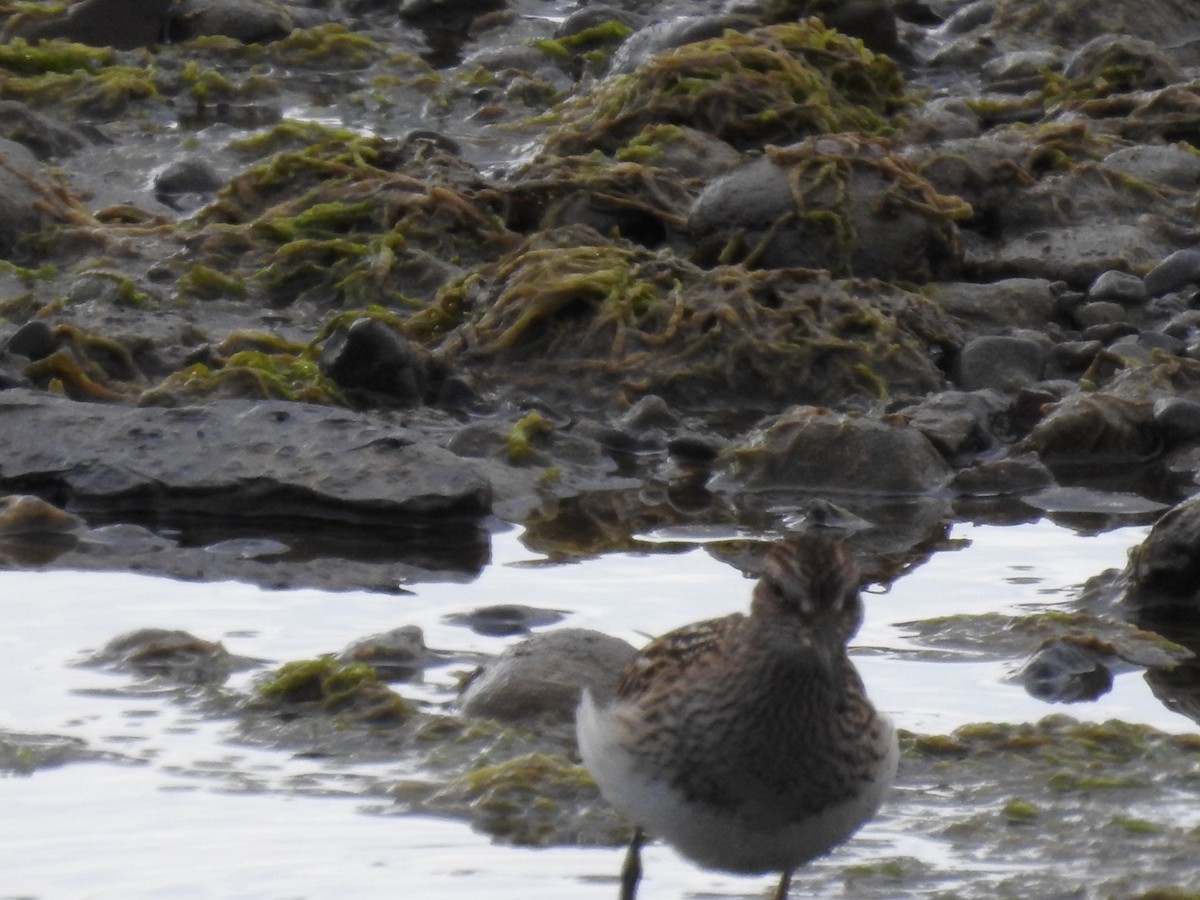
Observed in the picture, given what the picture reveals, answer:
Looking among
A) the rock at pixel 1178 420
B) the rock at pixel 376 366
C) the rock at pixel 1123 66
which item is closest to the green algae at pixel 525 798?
the rock at pixel 376 366

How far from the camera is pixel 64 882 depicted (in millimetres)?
5211

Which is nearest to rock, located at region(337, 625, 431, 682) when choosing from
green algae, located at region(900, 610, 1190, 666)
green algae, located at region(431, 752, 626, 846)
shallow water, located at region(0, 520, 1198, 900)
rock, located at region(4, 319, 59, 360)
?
shallow water, located at region(0, 520, 1198, 900)

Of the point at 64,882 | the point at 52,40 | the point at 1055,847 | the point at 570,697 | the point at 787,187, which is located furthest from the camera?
the point at 52,40

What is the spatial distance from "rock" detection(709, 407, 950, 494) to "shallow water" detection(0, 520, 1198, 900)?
0.47 meters

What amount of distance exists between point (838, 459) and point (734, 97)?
422 centimetres

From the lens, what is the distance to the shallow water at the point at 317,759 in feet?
17.6

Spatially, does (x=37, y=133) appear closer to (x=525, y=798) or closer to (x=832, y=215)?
(x=832, y=215)

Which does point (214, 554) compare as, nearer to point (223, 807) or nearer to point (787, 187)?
point (223, 807)

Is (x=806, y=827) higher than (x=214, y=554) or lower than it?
higher

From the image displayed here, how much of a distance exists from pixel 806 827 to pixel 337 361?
5.19 m

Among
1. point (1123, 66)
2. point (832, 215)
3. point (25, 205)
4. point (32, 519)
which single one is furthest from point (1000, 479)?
point (1123, 66)

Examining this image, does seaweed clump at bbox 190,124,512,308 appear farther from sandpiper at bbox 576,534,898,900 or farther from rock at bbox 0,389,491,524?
sandpiper at bbox 576,534,898,900

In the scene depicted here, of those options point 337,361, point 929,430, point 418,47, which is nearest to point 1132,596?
point 929,430

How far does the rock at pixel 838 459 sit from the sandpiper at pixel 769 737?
12.6 ft
